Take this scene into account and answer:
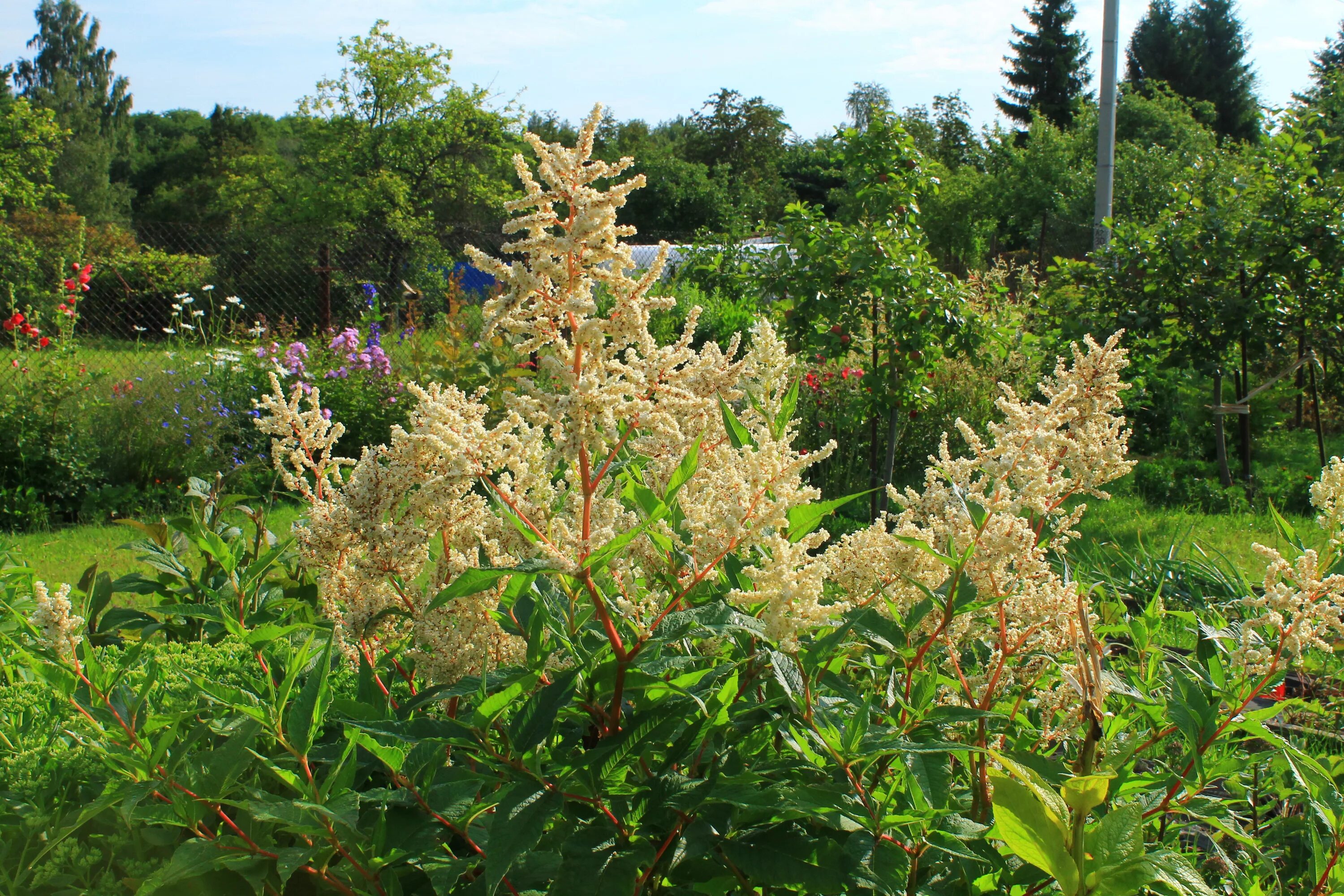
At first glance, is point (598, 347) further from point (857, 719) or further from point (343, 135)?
point (343, 135)

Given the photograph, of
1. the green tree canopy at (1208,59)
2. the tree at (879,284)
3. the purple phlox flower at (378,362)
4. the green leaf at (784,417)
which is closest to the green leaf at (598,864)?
the green leaf at (784,417)

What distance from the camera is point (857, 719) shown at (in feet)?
3.64

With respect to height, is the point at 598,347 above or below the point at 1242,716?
above

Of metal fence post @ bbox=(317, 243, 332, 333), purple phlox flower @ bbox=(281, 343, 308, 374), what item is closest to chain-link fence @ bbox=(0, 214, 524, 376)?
metal fence post @ bbox=(317, 243, 332, 333)

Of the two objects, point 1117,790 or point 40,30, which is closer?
point 1117,790

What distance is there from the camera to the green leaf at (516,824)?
0.97 meters

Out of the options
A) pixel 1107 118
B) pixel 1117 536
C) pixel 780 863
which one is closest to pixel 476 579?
pixel 780 863

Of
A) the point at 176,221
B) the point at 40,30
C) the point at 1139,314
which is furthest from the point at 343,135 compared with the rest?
the point at 40,30

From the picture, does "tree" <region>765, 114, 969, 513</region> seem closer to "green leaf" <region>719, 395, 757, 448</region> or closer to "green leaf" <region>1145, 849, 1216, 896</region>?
"green leaf" <region>719, 395, 757, 448</region>

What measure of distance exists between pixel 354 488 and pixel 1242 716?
1265 mm

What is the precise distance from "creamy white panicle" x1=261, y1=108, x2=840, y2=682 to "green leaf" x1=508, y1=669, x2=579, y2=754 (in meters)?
0.14

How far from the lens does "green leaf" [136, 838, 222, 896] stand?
1.09 meters

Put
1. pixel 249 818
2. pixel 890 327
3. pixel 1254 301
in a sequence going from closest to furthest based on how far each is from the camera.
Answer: pixel 249 818 → pixel 890 327 → pixel 1254 301

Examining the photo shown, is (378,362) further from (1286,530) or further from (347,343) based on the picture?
(1286,530)
